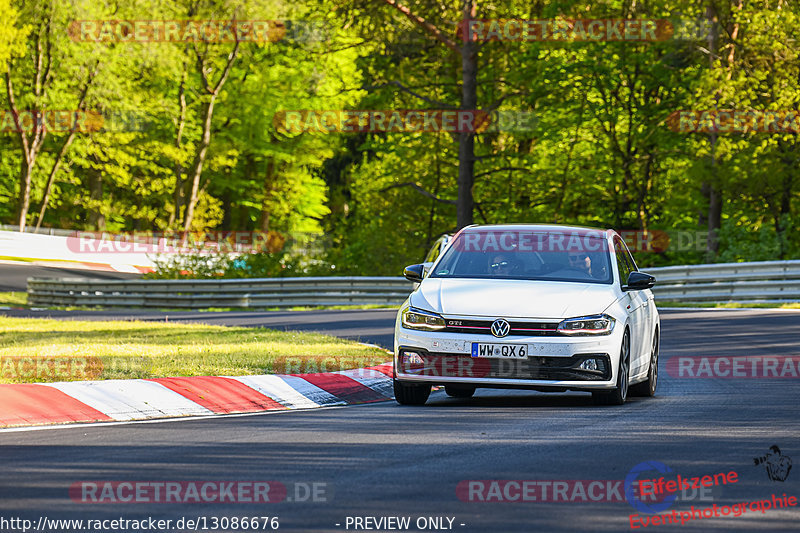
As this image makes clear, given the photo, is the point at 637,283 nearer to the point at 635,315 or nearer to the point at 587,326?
the point at 635,315

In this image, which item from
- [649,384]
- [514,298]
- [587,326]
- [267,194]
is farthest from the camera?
[267,194]

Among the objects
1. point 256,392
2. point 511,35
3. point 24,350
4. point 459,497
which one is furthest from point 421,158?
point 459,497

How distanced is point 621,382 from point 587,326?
714mm

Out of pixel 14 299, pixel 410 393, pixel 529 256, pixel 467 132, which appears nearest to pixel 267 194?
pixel 14 299

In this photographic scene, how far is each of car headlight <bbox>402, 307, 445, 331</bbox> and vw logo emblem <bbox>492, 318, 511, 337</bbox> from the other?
46cm

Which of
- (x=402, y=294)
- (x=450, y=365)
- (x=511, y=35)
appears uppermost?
(x=511, y=35)

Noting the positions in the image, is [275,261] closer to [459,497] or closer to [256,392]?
[256,392]

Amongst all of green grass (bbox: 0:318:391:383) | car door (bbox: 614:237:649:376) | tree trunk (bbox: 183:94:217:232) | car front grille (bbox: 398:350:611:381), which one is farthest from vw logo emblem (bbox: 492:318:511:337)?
tree trunk (bbox: 183:94:217:232)

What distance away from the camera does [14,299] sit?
121 ft

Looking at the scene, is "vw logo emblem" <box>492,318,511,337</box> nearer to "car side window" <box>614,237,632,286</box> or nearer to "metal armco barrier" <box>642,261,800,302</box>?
"car side window" <box>614,237,632,286</box>

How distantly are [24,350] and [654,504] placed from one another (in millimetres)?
10277

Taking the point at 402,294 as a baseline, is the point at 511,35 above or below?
above

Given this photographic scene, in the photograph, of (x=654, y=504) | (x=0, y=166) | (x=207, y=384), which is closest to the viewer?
(x=654, y=504)

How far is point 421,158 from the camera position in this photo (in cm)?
3903
